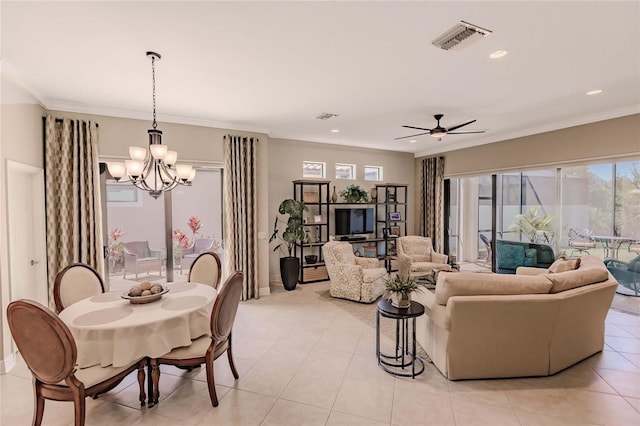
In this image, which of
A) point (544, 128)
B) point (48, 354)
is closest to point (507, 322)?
point (48, 354)

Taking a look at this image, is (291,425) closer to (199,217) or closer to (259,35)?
(259,35)

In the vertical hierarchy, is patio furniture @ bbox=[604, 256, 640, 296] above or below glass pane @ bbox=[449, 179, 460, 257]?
below

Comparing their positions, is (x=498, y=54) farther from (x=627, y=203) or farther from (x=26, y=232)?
(x=26, y=232)

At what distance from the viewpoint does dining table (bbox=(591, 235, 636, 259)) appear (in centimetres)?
486

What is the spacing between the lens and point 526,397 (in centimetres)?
261

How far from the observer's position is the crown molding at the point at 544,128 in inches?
172

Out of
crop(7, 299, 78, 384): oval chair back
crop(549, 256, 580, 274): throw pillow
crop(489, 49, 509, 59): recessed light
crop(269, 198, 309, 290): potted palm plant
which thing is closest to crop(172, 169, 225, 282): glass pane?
crop(269, 198, 309, 290): potted palm plant

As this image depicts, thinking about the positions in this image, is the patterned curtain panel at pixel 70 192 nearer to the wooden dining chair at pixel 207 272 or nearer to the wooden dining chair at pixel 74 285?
the wooden dining chair at pixel 74 285

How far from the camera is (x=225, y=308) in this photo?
8.72ft

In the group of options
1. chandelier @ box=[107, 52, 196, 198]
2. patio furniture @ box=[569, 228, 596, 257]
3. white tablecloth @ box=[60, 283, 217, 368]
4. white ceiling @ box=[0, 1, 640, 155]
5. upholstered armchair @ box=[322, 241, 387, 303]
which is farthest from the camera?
patio furniture @ box=[569, 228, 596, 257]

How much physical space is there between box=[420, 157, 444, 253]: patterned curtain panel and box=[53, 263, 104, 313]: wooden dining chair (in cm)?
655

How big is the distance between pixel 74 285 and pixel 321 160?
489 centimetres

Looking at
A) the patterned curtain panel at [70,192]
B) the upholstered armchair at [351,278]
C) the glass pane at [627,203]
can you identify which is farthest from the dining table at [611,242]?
the patterned curtain panel at [70,192]

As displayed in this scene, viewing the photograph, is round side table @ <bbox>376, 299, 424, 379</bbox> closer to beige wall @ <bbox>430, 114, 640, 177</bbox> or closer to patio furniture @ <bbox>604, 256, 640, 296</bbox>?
beige wall @ <bbox>430, 114, 640, 177</bbox>
